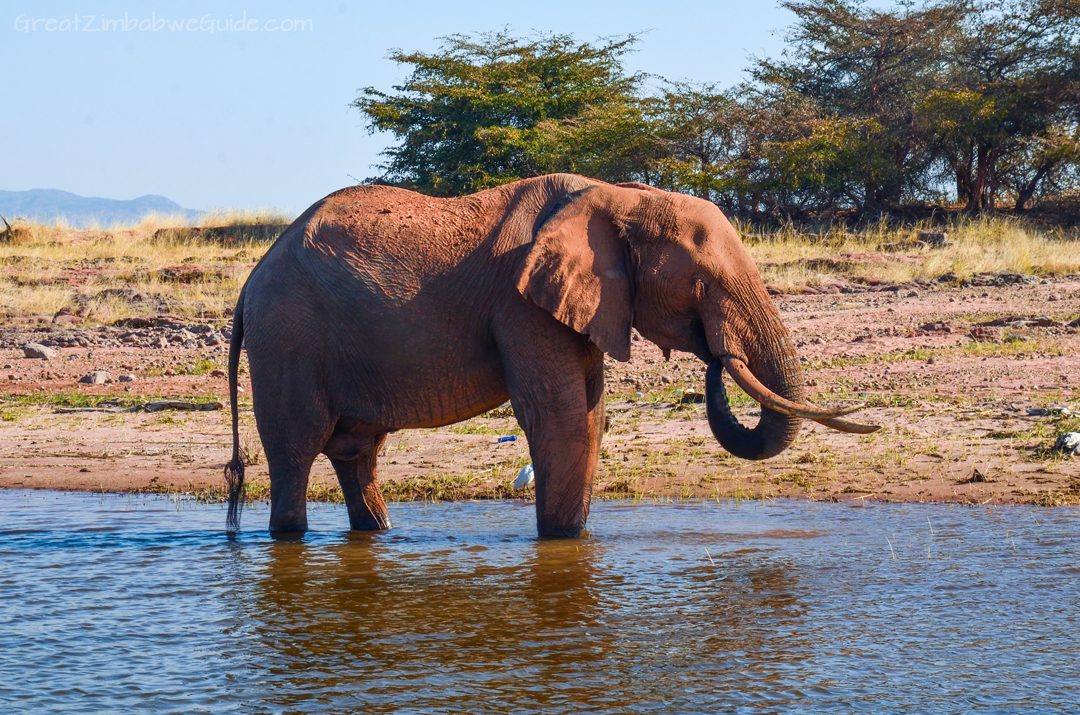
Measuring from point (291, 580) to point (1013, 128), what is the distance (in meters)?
22.8

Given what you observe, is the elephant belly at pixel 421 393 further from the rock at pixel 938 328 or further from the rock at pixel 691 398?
the rock at pixel 938 328

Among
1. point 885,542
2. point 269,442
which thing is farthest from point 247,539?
point 885,542

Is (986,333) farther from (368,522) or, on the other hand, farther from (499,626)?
(499,626)

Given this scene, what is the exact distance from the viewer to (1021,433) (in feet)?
28.3

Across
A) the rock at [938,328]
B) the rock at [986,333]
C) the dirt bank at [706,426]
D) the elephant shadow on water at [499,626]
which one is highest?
→ the rock at [938,328]

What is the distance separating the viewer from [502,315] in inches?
240

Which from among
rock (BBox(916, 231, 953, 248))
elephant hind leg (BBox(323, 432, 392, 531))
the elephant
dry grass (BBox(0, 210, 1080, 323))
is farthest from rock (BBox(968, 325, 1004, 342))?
elephant hind leg (BBox(323, 432, 392, 531))

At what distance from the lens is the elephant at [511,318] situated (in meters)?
5.98

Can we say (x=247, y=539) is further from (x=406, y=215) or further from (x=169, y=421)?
(x=169, y=421)

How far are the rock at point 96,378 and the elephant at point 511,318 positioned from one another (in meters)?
6.80

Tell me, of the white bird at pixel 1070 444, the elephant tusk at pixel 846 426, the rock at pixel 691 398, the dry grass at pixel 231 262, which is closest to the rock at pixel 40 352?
the dry grass at pixel 231 262

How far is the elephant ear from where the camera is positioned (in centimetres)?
590

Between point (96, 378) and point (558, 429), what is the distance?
8202 millimetres

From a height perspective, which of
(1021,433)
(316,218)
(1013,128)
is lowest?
(1021,433)
